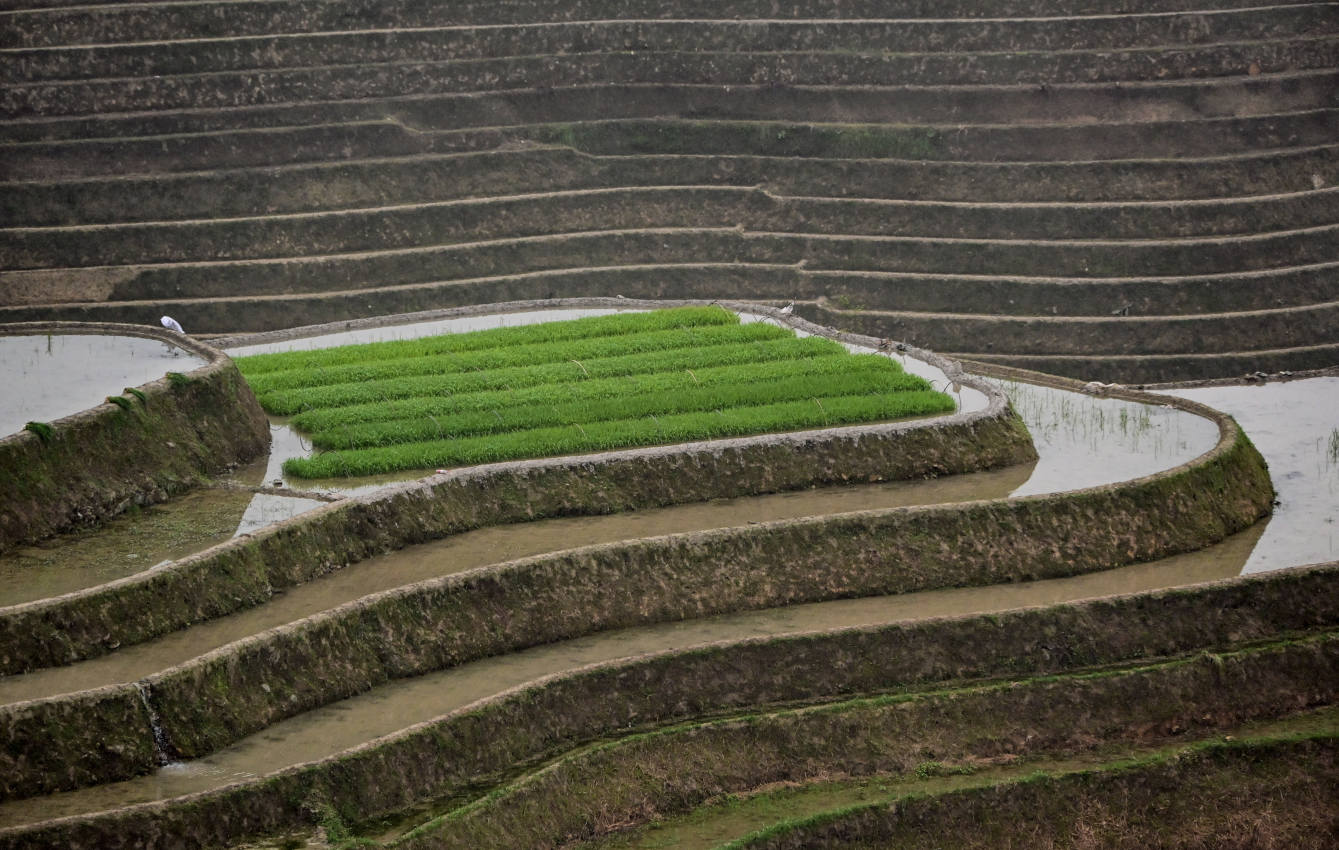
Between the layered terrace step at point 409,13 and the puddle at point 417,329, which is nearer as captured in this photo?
the puddle at point 417,329

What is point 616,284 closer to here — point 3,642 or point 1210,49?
point 1210,49

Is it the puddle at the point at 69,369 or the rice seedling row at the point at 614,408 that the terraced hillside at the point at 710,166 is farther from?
the rice seedling row at the point at 614,408

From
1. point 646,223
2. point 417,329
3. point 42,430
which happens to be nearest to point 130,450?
point 42,430

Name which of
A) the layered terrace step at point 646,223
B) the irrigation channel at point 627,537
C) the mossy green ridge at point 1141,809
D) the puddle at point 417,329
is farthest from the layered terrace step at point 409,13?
the mossy green ridge at point 1141,809

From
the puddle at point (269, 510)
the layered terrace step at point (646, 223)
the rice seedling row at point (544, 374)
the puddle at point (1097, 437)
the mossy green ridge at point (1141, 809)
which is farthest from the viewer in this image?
the layered terrace step at point (646, 223)

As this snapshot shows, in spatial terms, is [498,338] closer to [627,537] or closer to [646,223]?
[627,537]

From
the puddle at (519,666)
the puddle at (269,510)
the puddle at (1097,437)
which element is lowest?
the puddle at (519,666)
